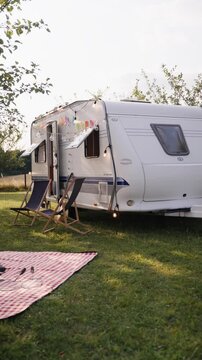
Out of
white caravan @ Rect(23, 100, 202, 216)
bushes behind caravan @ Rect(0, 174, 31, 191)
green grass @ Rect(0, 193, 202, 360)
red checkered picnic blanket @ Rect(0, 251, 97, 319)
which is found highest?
white caravan @ Rect(23, 100, 202, 216)

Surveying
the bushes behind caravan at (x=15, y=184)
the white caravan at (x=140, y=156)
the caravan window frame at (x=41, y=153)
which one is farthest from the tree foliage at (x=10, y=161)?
the white caravan at (x=140, y=156)

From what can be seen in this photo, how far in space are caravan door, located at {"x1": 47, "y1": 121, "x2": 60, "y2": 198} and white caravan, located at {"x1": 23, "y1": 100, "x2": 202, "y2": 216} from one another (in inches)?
41.9

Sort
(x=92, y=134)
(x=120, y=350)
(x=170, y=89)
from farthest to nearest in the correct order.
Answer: (x=170, y=89)
(x=92, y=134)
(x=120, y=350)

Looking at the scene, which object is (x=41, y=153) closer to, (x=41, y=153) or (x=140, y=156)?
(x=41, y=153)

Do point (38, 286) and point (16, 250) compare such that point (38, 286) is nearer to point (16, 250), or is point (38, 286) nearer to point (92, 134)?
point (16, 250)

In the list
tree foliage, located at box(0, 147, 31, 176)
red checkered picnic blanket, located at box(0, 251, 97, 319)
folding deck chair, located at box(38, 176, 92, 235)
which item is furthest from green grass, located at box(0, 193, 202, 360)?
tree foliage, located at box(0, 147, 31, 176)

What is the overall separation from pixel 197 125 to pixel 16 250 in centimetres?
390

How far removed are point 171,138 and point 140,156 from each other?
79cm

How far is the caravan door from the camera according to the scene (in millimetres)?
9180

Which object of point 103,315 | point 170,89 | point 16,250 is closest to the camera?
point 103,315

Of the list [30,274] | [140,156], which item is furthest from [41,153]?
[30,274]

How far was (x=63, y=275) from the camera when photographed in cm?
482

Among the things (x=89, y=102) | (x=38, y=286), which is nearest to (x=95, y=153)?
(x=89, y=102)

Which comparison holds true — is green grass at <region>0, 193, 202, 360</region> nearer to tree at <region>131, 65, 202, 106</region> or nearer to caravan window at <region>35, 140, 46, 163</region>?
caravan window at <region>35, 140, 46, 163</region>
